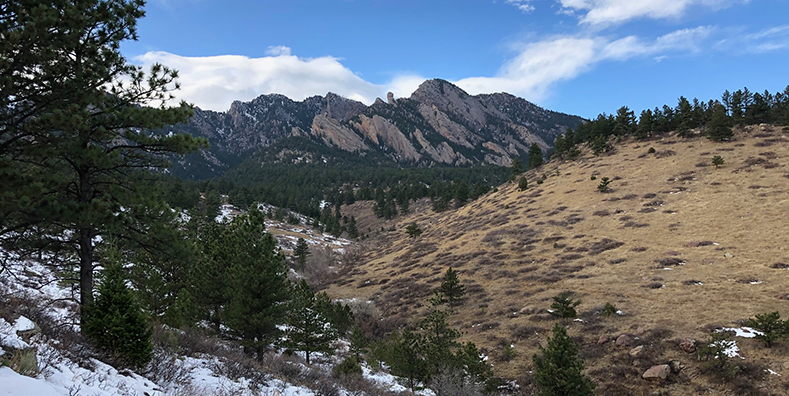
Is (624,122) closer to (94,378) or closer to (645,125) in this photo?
(645,125)

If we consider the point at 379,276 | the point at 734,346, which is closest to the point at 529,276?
the point at 734,346

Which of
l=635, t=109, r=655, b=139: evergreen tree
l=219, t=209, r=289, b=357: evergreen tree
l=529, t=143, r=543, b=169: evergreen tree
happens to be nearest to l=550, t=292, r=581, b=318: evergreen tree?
l=219, t=209, r=289, b=357: evergreen tree

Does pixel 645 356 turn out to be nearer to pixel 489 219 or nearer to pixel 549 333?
pixel 549 333

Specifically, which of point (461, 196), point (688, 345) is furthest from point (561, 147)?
point (688, 345)

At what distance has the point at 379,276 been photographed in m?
48.3

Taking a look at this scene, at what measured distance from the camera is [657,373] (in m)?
15.9

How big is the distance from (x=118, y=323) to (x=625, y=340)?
22.3 meters

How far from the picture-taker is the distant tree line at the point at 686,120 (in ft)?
191

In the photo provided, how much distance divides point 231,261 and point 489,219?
49426 millimetres

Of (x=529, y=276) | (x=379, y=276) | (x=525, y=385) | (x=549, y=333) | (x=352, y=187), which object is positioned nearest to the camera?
(x=525, y=385)

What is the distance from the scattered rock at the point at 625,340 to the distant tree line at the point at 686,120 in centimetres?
5658

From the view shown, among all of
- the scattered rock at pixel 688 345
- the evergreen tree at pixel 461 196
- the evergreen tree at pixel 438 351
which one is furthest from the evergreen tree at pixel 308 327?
the evergreen tree at pixel 461 196

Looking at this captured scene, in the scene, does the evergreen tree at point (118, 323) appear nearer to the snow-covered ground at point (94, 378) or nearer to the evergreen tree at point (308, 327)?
the snow-covered ground at point (94, 378)

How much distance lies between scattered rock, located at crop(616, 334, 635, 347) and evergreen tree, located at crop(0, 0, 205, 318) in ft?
71.9
